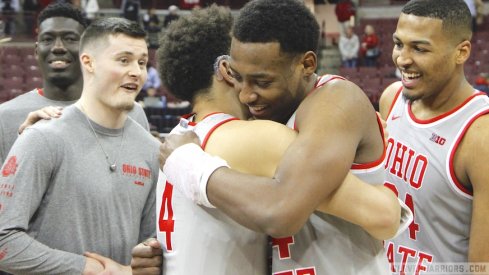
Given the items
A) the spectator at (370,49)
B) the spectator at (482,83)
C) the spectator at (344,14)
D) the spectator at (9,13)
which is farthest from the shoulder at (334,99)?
the spectator at (9,13)

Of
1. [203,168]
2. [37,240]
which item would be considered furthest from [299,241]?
[37,240]

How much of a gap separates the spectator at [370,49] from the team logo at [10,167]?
12953 mm

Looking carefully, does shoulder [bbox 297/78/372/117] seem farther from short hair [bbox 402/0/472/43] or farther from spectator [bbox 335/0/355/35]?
spectator [bbox 335/0/355/35]

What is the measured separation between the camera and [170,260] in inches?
101

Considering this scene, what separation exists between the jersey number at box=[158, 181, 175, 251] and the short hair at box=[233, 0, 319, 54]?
630mm

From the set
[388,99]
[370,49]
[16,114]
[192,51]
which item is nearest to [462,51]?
[388,99]

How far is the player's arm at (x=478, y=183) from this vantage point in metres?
2.97

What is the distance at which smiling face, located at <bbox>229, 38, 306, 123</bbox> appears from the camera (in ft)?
7.53

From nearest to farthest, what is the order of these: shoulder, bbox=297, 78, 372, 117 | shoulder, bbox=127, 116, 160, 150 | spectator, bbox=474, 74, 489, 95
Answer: shoulder, bbox=297, 78, 372, 117
shoulder, bbox=127, 116, 160, 150
spectator, bbox=474, 74, 489, 95

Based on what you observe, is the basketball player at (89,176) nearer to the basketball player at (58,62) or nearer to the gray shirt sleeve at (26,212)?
the gray shirt sleeve at (26,212)

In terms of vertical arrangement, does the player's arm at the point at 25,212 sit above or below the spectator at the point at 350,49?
above

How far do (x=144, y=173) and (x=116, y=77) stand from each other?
0.48 m

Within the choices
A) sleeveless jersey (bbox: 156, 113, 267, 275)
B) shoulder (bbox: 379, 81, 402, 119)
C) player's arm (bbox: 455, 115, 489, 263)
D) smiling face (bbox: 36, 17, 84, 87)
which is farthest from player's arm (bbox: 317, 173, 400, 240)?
smiling face (bbox: 36, 17, 84, 87)

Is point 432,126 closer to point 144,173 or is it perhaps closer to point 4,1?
point 144,173
